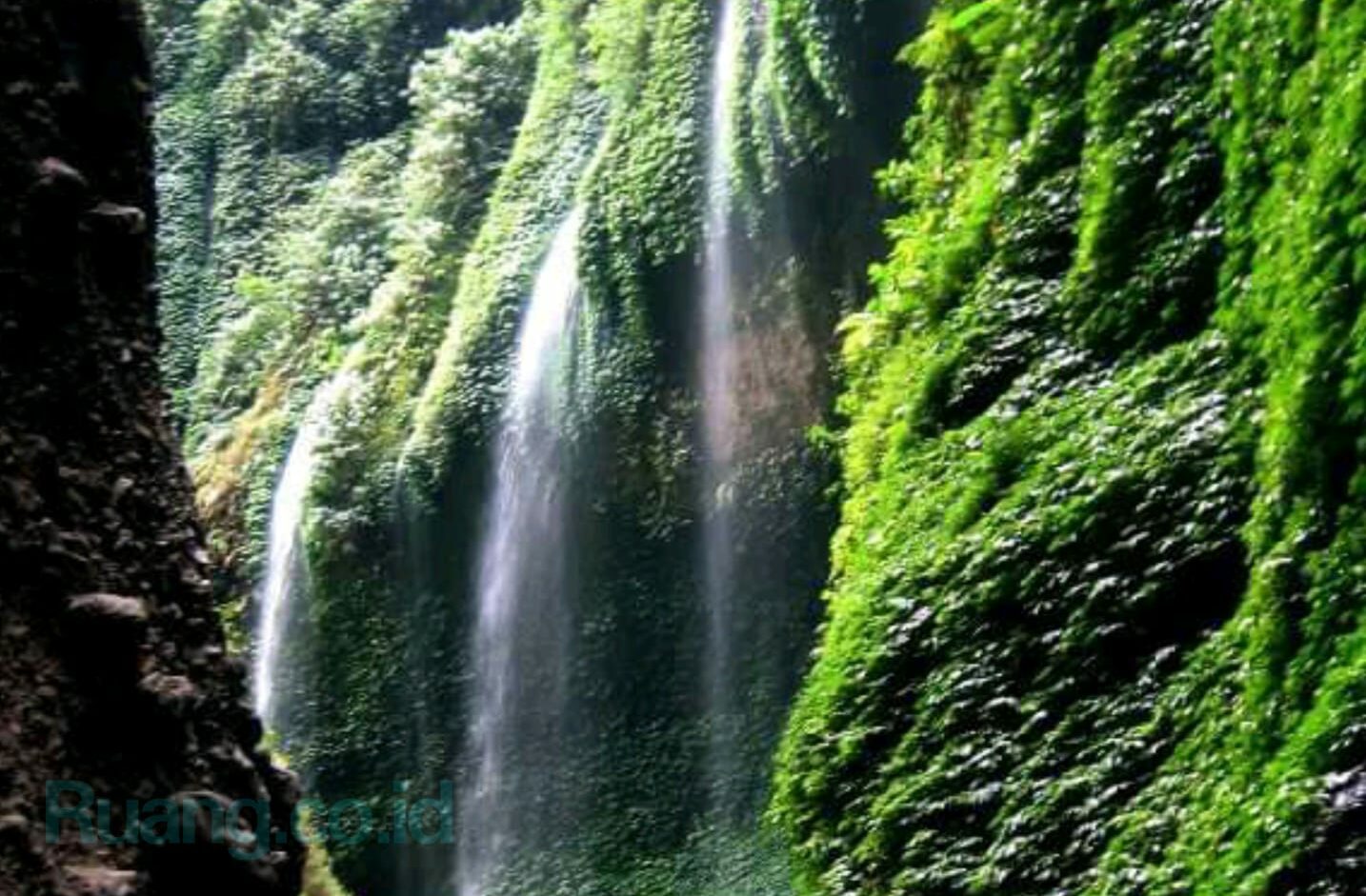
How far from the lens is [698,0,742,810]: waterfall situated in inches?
333

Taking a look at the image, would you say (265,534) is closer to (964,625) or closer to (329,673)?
(329,673)

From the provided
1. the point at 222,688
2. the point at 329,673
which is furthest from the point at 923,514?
the point at 329,673

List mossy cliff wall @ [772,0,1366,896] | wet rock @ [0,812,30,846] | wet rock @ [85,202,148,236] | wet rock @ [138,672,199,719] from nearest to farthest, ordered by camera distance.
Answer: wet rock @ [0,812,30,846], wet rock @ [138,672,199,719], wet rock @ [85,202,148,236], mossy cliff wall @ [772,0,1366,896]

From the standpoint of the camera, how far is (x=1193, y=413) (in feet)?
14.0

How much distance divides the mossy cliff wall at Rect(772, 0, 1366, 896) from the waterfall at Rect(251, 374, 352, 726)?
5.61 m

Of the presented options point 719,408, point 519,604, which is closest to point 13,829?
point 719,408

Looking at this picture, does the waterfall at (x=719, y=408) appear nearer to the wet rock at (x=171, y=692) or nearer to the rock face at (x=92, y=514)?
the rock face at (x=92, y=514)

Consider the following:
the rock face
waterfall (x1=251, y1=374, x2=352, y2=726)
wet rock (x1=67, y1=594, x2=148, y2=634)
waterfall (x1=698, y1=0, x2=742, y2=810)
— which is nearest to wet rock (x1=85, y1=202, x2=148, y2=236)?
the rock face

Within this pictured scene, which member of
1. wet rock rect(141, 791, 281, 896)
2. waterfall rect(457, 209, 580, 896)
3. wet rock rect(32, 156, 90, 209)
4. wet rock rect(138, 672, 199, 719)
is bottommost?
wet rock rect(141, 791, 281, 896)

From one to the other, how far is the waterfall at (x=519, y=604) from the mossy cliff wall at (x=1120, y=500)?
3.48m

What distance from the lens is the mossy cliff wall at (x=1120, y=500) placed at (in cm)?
347

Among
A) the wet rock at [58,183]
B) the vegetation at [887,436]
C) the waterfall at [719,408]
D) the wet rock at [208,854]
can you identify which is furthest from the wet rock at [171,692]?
the waterfall at [719,408]

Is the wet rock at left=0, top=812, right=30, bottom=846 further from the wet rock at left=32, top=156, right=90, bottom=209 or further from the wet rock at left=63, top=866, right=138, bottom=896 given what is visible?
the wet rock at left=32, top=156, right=90, bottom=209

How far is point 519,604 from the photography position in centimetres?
939
